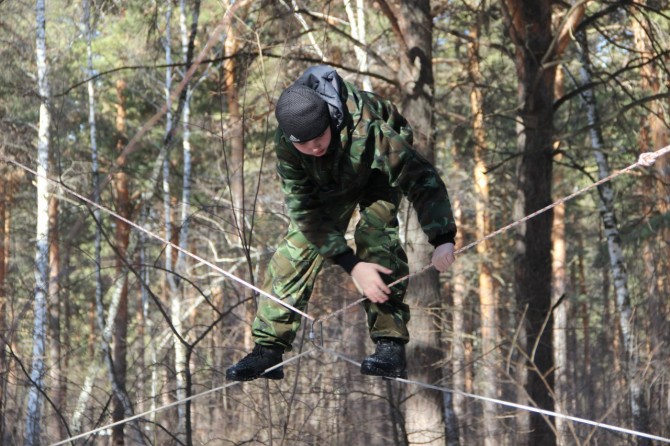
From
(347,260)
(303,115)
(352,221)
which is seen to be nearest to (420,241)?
(352,221)

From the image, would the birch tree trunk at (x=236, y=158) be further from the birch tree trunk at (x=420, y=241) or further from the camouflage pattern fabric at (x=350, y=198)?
the birch tree trunk at (x=420, y=241)

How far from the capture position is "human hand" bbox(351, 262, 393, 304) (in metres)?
3.61

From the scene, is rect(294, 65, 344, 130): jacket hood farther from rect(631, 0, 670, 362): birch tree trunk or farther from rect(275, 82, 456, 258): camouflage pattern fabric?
rect(631, 0, 670, 362): birch tree trunk

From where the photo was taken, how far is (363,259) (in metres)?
3.95

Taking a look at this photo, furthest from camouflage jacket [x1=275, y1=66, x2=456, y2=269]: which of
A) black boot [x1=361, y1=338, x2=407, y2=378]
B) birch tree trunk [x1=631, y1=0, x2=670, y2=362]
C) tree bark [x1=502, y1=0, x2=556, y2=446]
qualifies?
tree bark [x1=502, y1=0, x2=556, y2=446]

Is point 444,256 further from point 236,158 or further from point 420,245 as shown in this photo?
point 236,158

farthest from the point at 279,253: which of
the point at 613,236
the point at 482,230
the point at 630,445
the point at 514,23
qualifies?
the point at 482,230

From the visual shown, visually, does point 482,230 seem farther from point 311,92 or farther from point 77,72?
point 311,92

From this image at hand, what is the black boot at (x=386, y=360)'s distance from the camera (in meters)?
3.87

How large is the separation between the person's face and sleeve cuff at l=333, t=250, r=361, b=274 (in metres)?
0.44

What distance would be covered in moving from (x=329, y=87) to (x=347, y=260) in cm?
67

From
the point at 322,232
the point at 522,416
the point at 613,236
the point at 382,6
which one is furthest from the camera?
the point at 613,236

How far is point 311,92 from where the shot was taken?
346cm

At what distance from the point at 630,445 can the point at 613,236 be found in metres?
3.25
